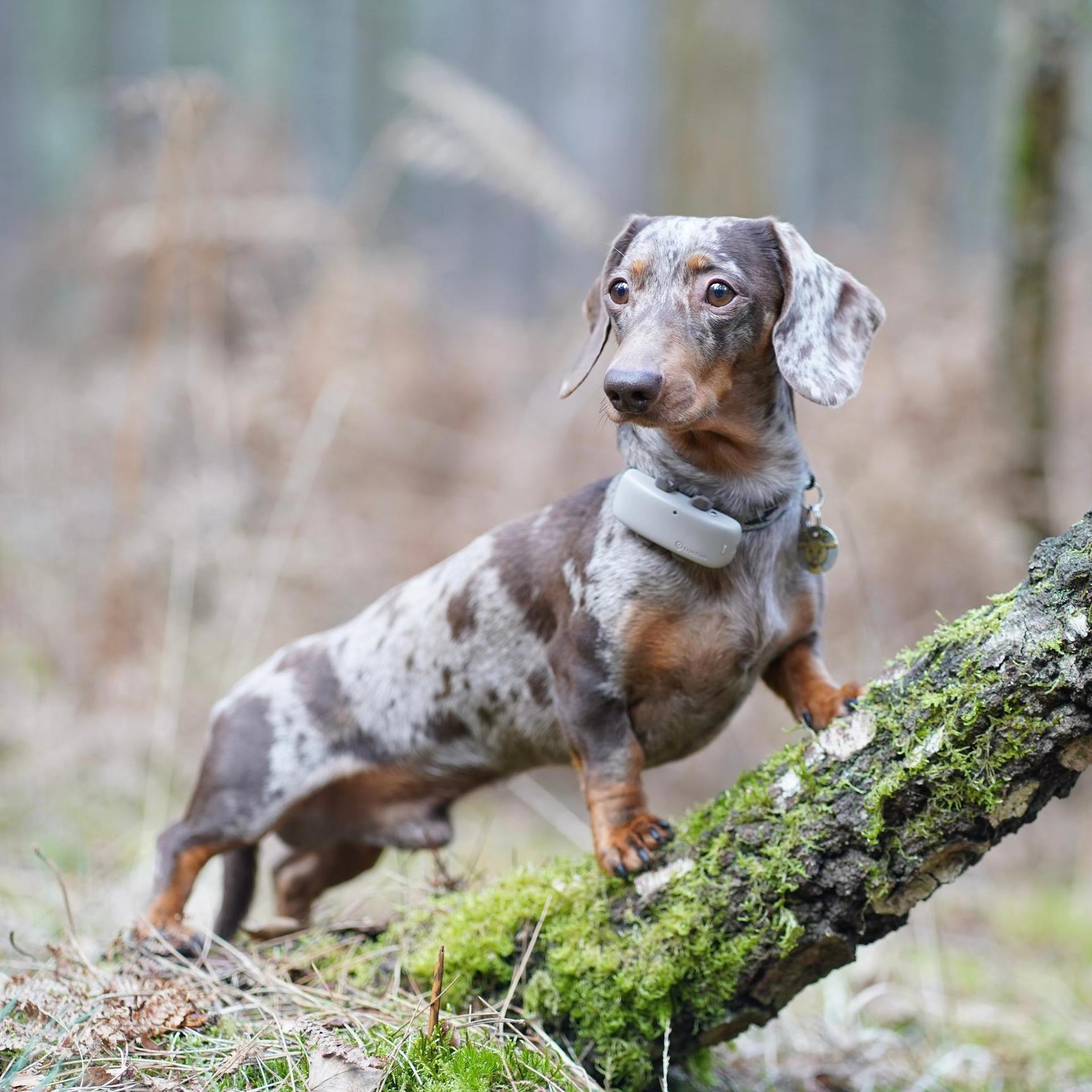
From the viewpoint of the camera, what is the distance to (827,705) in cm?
259

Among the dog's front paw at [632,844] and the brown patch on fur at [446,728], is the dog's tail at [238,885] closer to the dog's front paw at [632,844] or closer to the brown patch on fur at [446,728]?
the brown patch on fur at [446,728]

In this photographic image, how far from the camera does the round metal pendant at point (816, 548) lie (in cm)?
273

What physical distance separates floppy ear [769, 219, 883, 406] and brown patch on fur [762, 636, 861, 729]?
0.64 metres

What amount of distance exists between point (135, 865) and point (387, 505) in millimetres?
3395

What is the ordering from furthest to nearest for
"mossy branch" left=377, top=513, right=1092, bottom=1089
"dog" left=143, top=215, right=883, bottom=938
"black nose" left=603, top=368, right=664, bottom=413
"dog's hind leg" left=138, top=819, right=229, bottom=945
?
1. "dog's hind leg" left=138, top=819, right=229, bottom=945
2. "dog" left=143, top=215, right=883, bottom=938
3. "black nose" left=603, top=368, right=664, bottom=413
4. "mossy branch" left=377, top=513, right=1092, bottom=1089

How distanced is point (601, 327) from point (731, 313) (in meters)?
0.40

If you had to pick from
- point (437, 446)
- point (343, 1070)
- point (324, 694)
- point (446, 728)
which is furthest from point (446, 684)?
point (437, 446)

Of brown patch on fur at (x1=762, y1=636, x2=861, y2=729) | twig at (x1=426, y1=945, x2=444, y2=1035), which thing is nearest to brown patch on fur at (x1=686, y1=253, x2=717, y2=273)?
brown patch on fur at (x1=762, y1=636, x2=861, y2=729)

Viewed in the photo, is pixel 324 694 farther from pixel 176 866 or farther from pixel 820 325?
pixel 820 325

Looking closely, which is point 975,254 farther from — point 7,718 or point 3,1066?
point 3,1066

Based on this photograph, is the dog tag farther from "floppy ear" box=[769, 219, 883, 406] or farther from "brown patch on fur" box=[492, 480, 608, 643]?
"brown patch on fur" box=[492, 480, 608, 643]

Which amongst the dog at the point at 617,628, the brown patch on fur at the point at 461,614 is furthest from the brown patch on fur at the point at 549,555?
the brown patch on fur at the point at 461,614

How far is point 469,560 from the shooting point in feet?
10.6

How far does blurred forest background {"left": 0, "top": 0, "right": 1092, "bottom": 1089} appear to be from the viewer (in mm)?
4414
